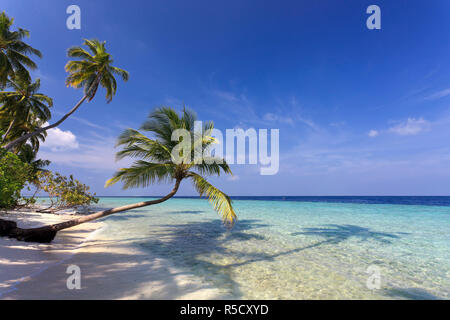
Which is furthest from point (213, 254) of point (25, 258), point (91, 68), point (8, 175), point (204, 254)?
point (91, 68)

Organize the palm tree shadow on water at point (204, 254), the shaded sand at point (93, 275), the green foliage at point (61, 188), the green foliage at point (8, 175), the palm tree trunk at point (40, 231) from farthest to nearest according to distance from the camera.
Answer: the green foliage at point (61, 188), the green foliage at point (8, 175), the palm tree trunk at point (40, 231), the palm tree shadow on water at point (204, 254), the shaded sand at point (93, 275)

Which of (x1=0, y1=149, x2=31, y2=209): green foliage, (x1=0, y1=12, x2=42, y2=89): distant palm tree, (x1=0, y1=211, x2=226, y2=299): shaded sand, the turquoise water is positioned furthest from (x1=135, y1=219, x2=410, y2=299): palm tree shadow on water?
(x1=0, y1=12, x2=42, y2=89): distant palm tree

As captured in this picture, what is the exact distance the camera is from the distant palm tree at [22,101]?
573 inches

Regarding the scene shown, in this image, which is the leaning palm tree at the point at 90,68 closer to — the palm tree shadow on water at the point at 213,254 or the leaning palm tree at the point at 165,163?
the leaning palm tree at the point at 165,163

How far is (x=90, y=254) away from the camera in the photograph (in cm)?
596

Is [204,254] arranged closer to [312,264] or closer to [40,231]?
[312,264]

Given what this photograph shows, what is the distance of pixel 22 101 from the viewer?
15.4 m

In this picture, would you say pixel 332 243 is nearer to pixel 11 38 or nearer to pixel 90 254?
pixel 90 254

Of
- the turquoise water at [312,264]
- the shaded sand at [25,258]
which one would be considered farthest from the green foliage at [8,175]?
the turquoise water at [312,264]

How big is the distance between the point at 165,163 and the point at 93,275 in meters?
3.93

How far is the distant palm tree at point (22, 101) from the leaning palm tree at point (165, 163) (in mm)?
13406

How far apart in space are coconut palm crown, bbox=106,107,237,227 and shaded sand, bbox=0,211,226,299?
2272 millimetres
